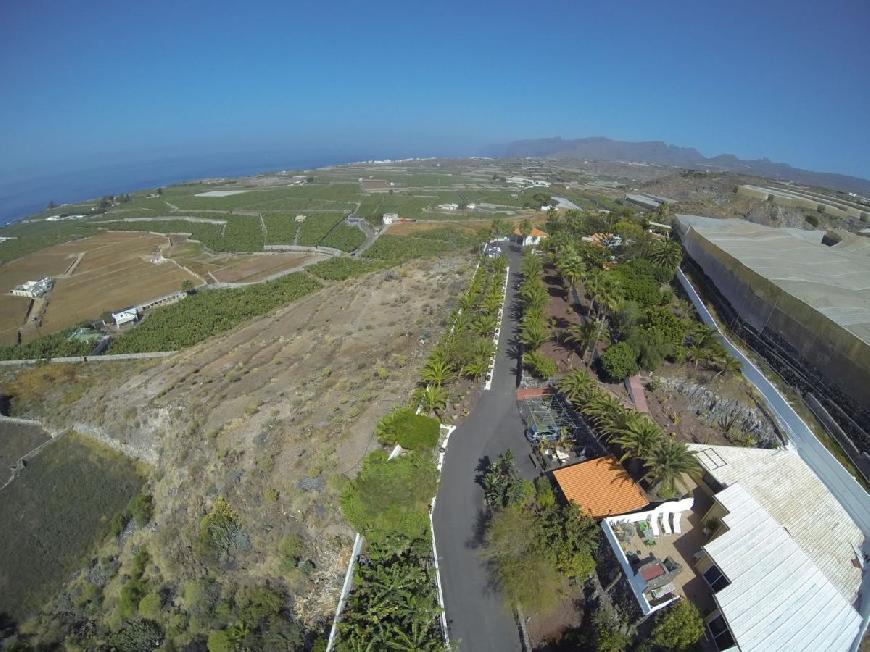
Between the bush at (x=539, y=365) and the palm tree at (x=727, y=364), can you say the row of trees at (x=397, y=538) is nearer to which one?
the bush at (x=539, y=365)

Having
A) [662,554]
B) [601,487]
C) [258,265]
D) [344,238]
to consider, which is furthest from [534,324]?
[344,238]

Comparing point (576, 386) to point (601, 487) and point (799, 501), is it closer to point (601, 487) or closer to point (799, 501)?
point (601, 487)

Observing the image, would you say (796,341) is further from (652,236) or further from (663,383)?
(652,236)

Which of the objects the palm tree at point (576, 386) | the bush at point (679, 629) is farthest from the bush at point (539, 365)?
the bush at point (679, 629)

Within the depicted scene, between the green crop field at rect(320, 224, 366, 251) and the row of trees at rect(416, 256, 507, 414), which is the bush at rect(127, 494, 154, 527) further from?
the green crop field at rect(320, 224, 366, 251)

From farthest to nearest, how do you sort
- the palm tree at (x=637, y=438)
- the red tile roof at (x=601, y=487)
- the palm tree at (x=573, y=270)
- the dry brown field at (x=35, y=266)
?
the dry brown field at (x=35, y=266) → the palm tree at (x=573, y=270) → the palm tree at (x=637, y=438) → the red tile roof at (x=601, y=487)

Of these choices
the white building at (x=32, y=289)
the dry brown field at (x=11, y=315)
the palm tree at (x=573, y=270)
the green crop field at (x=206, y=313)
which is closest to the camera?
the palm tree at (x=573, y=270)

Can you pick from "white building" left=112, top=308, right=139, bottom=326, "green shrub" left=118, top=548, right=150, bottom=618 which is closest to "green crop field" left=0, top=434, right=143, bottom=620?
"green shrub" left=118, top=548, right=150, bottom=618

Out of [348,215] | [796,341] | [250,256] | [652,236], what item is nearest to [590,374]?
[796,341]
